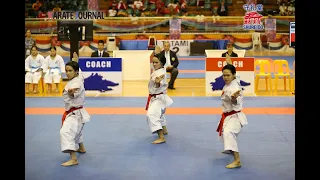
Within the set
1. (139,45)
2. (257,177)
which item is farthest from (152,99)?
(139,45)

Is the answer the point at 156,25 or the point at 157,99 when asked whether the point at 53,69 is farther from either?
the point at 156,25

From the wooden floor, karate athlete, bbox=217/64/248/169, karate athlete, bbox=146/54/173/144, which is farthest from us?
the wooden floor

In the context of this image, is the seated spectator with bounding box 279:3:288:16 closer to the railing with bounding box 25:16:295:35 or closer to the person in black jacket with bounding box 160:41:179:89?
the railing with bounding box 25:16:295:35

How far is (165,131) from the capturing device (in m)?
11.3

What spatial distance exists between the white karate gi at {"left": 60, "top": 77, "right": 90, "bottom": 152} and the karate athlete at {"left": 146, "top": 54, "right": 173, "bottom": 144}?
166 centimetres

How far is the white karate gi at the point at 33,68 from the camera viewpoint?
16594mm

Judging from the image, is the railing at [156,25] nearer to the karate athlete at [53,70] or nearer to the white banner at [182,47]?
the white banner at [182,47]

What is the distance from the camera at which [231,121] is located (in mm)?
8820

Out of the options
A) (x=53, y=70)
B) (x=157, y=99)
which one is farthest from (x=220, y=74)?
(x=157, y=99)

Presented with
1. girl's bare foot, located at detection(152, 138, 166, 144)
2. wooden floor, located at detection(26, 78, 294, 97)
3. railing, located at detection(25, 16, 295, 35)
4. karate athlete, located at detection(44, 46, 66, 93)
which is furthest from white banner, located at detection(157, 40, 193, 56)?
girl's bare foot, located at detection(152, 138, 166, 144)

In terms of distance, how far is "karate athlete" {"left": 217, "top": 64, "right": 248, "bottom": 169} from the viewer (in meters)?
8.69

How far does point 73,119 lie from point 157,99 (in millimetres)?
2134
